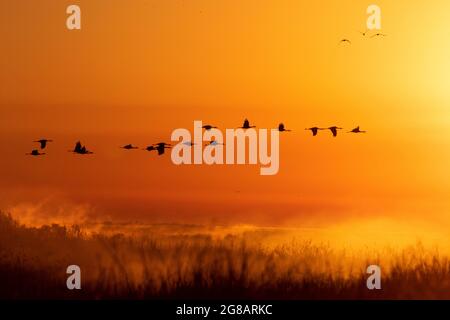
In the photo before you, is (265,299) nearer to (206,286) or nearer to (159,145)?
(206,286)

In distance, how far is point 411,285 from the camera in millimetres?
34656

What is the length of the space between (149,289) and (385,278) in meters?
5.69

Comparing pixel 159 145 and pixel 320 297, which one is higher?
pixel 159 145

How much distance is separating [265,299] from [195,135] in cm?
440

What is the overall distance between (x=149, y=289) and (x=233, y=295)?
2029mm

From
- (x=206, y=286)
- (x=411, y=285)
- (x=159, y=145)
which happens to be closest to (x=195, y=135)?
(x=159, y=145)

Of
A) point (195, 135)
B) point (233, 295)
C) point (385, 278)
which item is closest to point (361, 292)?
point (385, 278)

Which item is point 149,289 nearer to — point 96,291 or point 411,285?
point 96,291

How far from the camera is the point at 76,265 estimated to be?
115 feet

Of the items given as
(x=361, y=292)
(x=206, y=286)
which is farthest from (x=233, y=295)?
(x=361, y=292)
